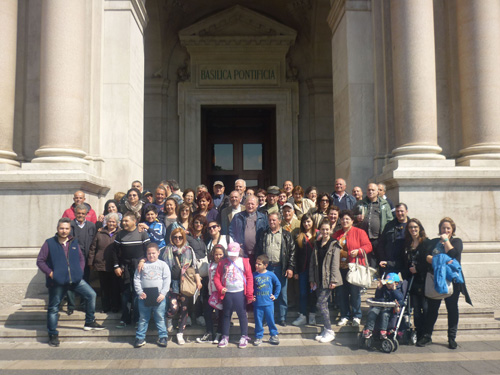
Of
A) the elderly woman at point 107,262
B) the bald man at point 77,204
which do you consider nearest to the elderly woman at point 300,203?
the elderly woman at point 107,262

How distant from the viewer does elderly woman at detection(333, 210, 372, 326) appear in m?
7.68

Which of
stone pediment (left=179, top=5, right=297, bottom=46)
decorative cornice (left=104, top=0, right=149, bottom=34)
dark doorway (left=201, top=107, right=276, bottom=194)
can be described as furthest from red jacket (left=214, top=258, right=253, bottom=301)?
stone pediment (left=179, top=5, right=297, bottom=46)

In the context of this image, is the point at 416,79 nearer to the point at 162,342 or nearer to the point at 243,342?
the point at 243,342

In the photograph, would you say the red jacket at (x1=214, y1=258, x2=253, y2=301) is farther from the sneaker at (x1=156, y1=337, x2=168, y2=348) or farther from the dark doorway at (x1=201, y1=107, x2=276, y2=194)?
the dark doorway at (x1=201, y1=107, x2=276, y2=194)

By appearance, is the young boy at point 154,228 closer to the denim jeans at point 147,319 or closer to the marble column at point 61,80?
the denim jeans at point 147,319

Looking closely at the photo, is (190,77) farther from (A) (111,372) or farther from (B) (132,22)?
(A) (111,372)

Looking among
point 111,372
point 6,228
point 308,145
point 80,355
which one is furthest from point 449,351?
point 308,145

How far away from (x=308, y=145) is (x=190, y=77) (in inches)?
185

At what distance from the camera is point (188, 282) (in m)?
7.49

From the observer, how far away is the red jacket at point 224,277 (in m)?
Answer: 7.30

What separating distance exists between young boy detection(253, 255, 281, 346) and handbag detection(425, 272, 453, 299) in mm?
2145

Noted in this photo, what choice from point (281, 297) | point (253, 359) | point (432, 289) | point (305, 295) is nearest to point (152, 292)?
point (253, 359)

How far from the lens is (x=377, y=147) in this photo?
36.7ft

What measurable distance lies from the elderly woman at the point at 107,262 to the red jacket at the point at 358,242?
3606 millimetres
